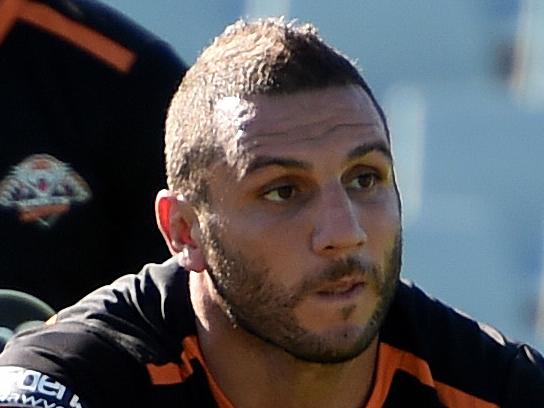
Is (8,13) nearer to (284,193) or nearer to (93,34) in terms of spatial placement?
(93,34)

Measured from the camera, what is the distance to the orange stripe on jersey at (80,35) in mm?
3094

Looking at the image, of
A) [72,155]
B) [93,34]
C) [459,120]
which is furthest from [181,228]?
[459,120]

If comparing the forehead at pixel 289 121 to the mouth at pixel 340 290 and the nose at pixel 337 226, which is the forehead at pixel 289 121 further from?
the mouth at pixel 340 290

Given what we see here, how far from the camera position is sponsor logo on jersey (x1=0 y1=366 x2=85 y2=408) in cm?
251

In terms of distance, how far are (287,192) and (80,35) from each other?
2.34ft

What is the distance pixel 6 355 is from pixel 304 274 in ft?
1.42

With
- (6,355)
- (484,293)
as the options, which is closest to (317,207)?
(6,355)

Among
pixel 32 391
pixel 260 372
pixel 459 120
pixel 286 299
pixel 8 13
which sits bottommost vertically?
pixel 32 391

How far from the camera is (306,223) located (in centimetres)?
247

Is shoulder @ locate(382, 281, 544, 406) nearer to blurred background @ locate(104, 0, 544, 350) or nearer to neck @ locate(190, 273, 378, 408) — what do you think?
neck @ locate(190, 273, 378, 408)

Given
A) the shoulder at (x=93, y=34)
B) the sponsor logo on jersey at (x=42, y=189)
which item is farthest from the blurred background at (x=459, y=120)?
the sponsor logo on jersey at (x=42, y=189)

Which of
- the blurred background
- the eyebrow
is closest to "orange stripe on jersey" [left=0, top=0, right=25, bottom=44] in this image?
the eyebrow

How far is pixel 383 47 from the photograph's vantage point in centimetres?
490

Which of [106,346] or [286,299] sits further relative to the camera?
[106,346]
